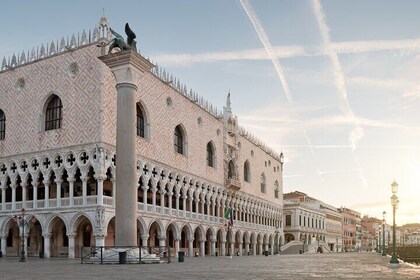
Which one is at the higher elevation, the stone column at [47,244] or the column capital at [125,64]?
the column capital at [125,64]

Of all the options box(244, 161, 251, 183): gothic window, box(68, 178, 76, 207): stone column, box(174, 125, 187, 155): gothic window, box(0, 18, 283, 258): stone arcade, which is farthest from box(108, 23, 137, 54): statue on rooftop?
box(244, 161, 251, 183): gothic window

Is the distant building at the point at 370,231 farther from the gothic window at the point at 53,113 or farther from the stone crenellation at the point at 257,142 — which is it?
the gothic window at the point at 53,113

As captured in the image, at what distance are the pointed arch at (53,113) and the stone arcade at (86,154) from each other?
0.07m

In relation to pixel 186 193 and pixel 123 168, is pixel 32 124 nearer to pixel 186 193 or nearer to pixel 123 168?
pixel 186 193

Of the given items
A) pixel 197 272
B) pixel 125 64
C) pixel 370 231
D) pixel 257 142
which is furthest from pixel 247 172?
pixel 370 231

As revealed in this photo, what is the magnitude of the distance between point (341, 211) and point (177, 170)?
76855 mm

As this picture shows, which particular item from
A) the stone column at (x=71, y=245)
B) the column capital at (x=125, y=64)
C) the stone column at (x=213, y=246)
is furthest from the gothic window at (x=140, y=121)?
the stone column at (x=213, y=246)

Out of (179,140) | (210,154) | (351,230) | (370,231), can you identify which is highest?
(179,140)

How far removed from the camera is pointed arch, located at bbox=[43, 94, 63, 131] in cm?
3675

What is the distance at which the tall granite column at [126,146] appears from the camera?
21.6 metres

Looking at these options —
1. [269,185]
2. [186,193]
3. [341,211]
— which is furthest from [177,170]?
[341,211]

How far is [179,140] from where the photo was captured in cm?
4553

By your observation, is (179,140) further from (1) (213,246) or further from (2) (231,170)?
(2) (231,170)

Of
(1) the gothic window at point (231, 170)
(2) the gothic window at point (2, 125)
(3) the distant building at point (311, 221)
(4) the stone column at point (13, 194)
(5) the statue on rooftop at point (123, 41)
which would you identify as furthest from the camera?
(3) the distant building at point (311, 221)
